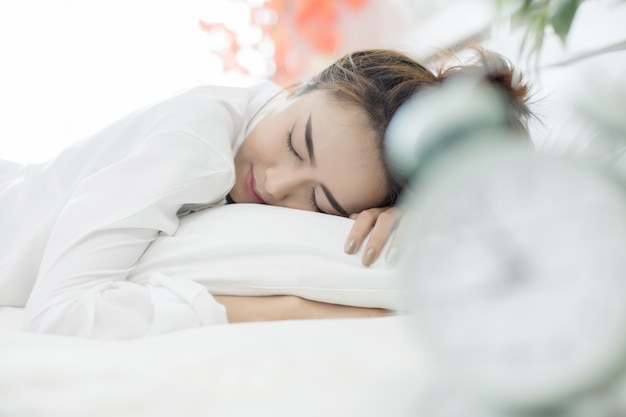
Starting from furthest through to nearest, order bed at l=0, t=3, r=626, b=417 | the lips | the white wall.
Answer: the white wall → the lips → bed at l=0, t=3, r=626, b=417

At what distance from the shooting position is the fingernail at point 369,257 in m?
0.83

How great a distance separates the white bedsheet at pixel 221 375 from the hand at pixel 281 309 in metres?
0.21

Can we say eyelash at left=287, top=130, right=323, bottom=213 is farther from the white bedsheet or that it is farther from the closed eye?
the white bedsheet

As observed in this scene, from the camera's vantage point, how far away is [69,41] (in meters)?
2.66

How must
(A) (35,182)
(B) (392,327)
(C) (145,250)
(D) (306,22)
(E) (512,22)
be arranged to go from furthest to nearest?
1. (D) (306,22)
2. (A) (35,182)
3. (C) (145,250)
4. (B) (392,327)
5. (E) (512,22)

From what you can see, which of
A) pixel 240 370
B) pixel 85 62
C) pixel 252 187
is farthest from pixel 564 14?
pixel 85 62

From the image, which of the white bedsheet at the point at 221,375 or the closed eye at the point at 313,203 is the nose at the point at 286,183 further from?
the white bedsheet at the point at 221,375

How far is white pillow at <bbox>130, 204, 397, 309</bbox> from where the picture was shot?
0.80m

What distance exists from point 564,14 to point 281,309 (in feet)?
1.70

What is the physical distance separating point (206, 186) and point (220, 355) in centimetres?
52

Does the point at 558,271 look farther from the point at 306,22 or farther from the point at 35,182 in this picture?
the point at 306,22

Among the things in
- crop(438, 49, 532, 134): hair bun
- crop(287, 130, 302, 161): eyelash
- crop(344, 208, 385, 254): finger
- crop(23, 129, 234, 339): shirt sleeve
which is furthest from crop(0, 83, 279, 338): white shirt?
crop(438, 49, 532, 134): hair bun

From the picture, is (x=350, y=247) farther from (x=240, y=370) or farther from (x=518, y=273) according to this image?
(x=518, y=273)

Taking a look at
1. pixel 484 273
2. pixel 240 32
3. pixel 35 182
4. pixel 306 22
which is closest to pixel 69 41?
pixel 240 32
